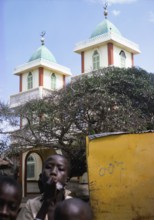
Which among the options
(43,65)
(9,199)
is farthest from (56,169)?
(43,65)

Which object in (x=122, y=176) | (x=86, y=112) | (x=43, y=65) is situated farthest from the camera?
(x=43, y=65)

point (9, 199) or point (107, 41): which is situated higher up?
point (107, 41)

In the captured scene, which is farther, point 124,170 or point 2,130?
point 2,130

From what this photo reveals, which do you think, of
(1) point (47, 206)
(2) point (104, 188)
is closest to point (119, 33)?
(2) point (104, 188)

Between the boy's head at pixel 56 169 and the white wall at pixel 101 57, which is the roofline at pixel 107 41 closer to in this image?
the white wall at pixel 101 57

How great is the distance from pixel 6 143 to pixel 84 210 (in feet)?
38.5

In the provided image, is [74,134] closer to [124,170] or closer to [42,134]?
[42,134]

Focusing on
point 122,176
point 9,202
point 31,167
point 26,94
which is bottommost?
point 31,167

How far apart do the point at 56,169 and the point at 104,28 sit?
1870 cm

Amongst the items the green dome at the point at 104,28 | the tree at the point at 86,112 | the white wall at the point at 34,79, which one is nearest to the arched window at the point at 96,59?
the green dome at the point at 104,28

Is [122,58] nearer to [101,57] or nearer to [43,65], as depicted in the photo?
[101,57]

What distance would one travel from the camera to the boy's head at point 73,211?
1760 mm

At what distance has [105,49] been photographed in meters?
20.0

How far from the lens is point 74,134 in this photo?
1240cm
